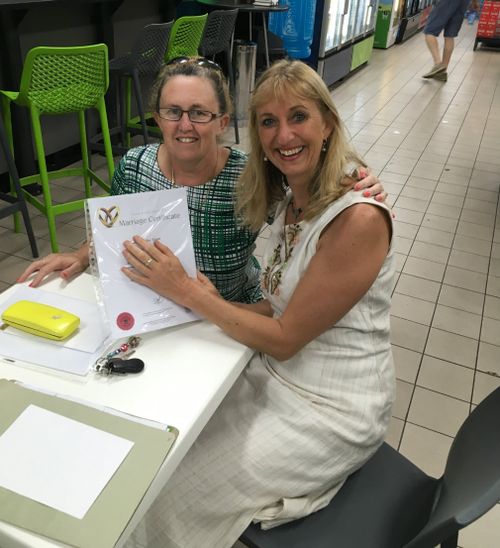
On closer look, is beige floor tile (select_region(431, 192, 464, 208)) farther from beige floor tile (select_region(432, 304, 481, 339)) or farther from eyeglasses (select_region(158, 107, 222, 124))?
eyeglasses (select_region(158, 107, 222, 124))

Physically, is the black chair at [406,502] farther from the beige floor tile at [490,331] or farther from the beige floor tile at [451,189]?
the beige floor tile at [451,189]

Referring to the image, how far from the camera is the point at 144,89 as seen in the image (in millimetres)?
4996

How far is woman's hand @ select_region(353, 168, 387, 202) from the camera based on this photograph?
3.88 feet

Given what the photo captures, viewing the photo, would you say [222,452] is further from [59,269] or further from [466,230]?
[466,230]

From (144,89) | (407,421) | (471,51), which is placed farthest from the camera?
(471,51)

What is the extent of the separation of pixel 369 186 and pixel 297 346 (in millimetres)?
429

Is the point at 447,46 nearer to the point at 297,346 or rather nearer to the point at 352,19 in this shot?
the point at 352,19

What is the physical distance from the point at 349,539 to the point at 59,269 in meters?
0.98

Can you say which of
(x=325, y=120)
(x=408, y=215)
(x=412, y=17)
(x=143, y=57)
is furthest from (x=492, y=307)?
(x=412, y=17)

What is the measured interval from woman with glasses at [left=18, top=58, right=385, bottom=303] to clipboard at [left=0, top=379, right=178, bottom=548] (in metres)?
0.49

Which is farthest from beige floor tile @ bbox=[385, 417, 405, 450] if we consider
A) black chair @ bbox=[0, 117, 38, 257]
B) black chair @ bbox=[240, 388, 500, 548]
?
black chair @ bbox=[0, 117, 38, 257]

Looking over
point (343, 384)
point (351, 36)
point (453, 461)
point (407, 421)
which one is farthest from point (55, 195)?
point (351, 36)

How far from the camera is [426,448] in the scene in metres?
2.09

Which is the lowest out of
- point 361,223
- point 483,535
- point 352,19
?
point 483,535
